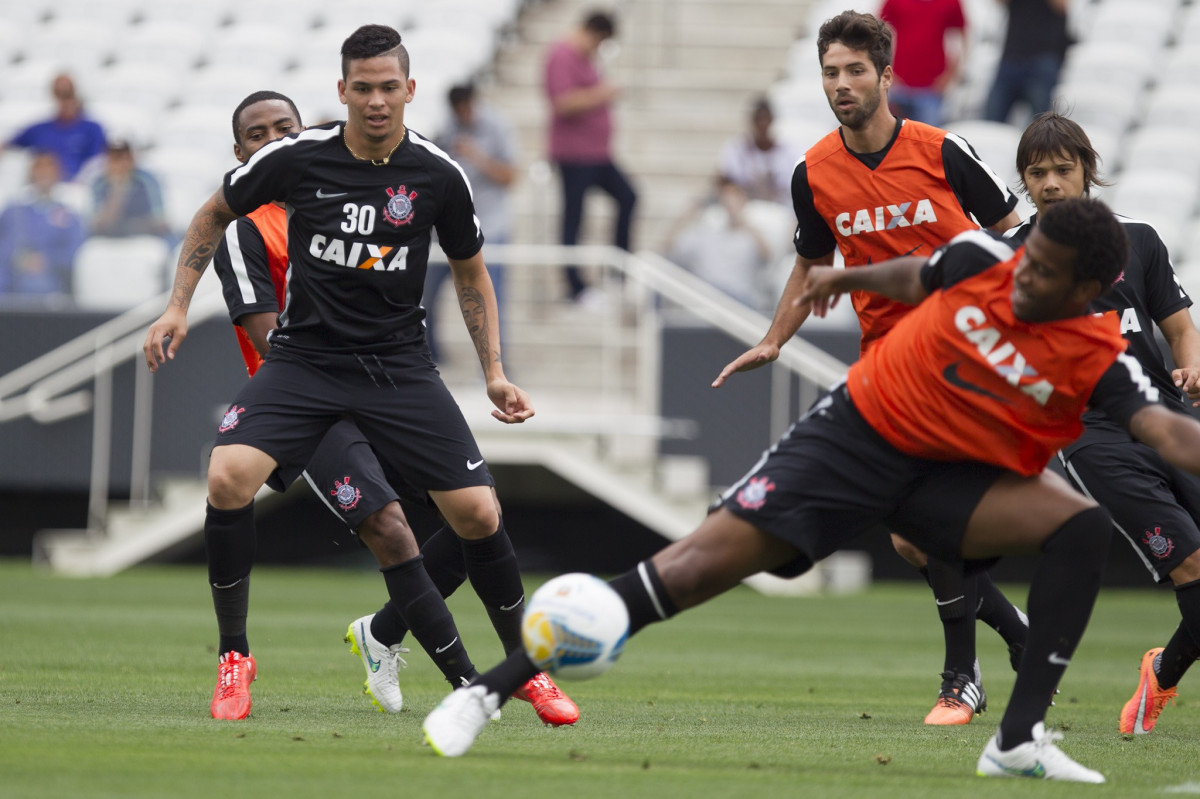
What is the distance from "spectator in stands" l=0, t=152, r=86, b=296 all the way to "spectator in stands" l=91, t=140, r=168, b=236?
248 mm

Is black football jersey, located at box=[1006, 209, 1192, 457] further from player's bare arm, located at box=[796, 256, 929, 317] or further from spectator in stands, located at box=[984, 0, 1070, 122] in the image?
spectator in stands, located at box=[984, 0, 1070, 122]


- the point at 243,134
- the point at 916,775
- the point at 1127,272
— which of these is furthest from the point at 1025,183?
the point at 243,134

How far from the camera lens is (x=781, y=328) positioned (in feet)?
19.4

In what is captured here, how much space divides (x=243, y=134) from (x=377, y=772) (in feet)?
9.98

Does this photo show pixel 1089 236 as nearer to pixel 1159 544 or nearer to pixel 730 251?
pixel 1159 544

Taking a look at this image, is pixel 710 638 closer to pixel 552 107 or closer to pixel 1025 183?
pixel 1025 183

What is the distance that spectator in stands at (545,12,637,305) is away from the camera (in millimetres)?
14258

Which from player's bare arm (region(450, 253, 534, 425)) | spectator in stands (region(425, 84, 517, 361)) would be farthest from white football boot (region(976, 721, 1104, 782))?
spectator in stands (region(425, 84, 517, 361))

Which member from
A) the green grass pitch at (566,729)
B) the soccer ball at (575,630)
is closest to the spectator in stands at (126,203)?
the green grass pitch at (566,729)

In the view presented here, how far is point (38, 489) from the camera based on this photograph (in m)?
14.5

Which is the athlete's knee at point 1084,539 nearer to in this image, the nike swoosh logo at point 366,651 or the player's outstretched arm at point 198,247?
the nike swoosh logo at point 366,651

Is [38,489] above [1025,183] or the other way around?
the other way around

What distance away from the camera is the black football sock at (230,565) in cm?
570

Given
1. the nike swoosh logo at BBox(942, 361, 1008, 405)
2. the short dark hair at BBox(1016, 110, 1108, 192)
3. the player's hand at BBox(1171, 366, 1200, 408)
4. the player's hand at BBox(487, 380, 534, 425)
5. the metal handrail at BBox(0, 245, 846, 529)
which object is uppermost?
the short dark hair at BBox(1016, 110, 1108, 192)
